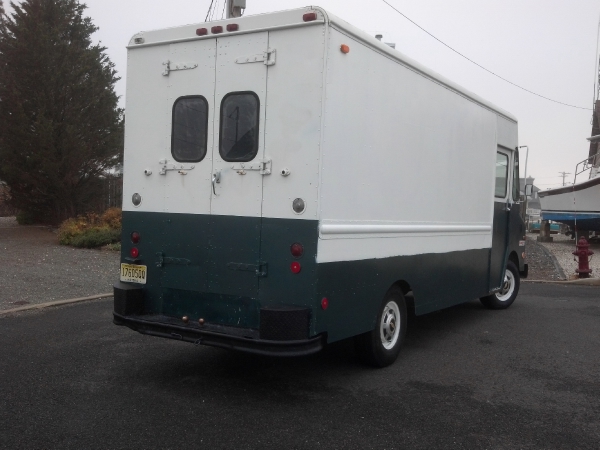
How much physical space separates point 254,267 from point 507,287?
593 cm

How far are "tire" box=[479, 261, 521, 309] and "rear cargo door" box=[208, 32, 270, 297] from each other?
5.50m

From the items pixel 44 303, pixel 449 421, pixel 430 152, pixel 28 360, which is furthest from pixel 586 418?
pixel 44 303

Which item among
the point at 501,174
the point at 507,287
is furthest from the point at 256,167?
the point at 507,287

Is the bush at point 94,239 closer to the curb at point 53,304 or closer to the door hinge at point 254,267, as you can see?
the curb at point 53,304

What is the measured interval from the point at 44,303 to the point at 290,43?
5.97 metres

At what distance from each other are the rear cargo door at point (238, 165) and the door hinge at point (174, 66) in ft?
0.99

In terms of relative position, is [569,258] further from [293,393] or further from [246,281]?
[246,281]

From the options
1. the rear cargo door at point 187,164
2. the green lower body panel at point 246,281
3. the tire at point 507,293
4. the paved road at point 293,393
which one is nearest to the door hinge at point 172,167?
the rear cargo door at point 187,164

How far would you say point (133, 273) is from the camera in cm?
578

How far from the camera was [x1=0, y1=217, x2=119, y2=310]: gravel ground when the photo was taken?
9703 millimetres

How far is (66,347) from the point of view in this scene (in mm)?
6574

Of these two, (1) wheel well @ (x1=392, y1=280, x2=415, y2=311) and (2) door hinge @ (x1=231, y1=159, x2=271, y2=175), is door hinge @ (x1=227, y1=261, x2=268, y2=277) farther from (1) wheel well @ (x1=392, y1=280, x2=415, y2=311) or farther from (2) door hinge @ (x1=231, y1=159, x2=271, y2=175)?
(1) wheel well @ (x1=392, y1=280, x2=415, y2=311)

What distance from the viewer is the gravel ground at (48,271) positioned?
970 centimetres

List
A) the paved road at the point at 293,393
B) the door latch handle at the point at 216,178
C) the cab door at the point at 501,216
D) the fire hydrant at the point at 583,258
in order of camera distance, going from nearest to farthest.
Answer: the paved road at the point at 293,393, the door latch handle at the point at 216,178, the cab door at the point at 501,216, the fire hydrant at the point at 583,258
